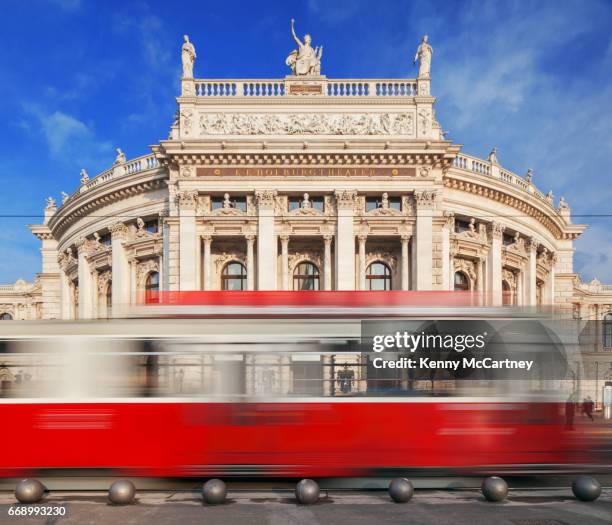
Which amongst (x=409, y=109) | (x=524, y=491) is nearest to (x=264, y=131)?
(x=409, y=109)

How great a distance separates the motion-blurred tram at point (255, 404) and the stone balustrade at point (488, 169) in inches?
1013

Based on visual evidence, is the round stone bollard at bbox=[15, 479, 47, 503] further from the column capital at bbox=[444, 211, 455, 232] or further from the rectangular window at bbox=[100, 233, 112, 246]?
the rectangular window at bbox=[100, 233, 112, 246]

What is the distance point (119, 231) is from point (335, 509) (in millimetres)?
29425

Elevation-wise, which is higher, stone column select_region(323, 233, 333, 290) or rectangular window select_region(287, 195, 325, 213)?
rectangular window select_region(287, 195, 325, 213)

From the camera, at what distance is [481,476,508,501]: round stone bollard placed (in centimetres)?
875

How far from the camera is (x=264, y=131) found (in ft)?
99.0

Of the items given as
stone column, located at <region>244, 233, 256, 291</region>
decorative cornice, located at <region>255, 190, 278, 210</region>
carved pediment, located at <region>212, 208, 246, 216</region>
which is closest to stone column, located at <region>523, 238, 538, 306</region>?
decorative cornice, located at <region>255, 190, 278, 210</region>

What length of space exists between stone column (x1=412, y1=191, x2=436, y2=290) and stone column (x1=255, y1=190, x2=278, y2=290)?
837 centimetres

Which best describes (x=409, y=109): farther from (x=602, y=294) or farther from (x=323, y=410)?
(x=602, y=294)

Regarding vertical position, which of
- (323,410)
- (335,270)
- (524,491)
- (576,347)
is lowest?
(524,491)

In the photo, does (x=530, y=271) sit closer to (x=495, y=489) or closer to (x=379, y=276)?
(x=379, y=276)

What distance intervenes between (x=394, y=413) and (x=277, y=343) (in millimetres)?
2523

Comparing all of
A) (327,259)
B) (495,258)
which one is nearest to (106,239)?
(327,259)

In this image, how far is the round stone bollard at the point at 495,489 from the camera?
875cm
